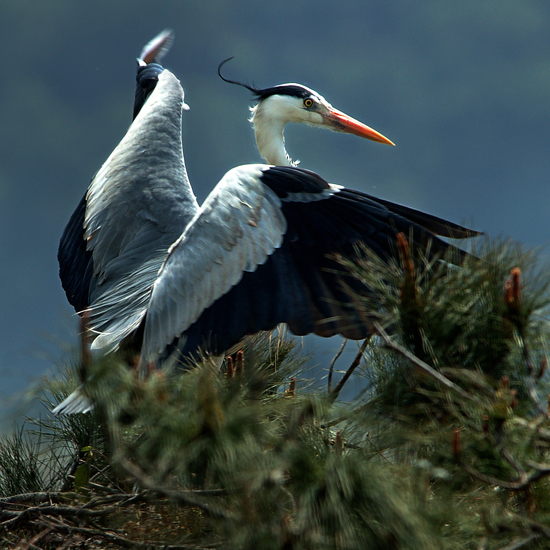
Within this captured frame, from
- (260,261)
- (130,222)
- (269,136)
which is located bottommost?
(260,261)

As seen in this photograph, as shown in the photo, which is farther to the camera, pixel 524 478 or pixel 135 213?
pixel 135 213

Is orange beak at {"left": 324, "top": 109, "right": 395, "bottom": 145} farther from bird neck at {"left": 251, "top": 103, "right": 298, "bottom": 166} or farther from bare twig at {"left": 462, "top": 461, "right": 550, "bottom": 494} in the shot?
bare twig at {"left": 462, "top": 461, "right": 550, "bottom": 494}

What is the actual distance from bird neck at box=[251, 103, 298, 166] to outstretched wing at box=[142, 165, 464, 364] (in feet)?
3.67

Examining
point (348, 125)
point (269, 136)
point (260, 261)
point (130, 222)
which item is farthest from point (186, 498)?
point (348, 125)

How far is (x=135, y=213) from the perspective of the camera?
8.15 feet

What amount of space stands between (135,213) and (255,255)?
87 cm

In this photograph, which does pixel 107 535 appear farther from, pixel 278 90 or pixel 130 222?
pixel 278 90

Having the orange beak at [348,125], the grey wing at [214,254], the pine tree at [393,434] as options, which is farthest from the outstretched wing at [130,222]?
the pine tree at [393,434]

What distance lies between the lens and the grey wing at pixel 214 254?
5.82 feet

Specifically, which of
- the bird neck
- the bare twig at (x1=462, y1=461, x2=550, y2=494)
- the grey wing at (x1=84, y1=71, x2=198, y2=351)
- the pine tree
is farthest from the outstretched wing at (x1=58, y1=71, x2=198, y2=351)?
the bare twig at (x1=462, y1=461, x2=550, y2=494)

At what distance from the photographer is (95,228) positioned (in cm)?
253

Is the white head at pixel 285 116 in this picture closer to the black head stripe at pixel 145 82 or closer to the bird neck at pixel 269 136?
the bird neck at pixel 269 136

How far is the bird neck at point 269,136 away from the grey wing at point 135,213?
0.35 m

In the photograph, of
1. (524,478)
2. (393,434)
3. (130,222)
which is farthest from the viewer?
(130,222)
